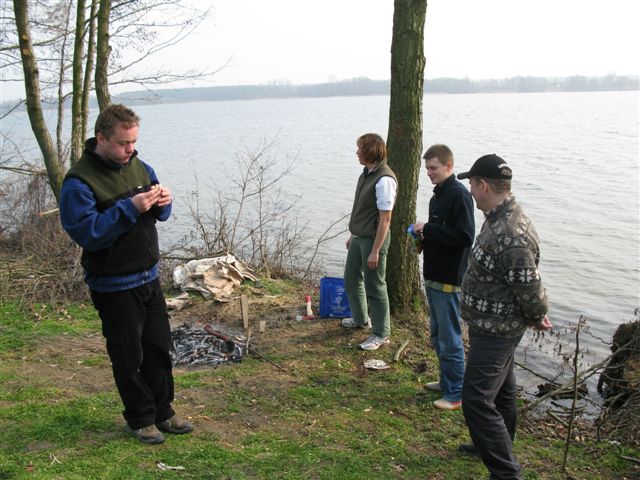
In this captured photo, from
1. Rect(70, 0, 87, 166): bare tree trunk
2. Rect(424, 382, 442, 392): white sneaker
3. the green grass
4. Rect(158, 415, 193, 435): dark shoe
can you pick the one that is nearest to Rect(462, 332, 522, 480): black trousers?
the green grass

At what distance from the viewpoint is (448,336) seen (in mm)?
4660

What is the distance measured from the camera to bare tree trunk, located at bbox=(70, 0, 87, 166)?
8.95 metres

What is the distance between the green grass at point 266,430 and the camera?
3840mm

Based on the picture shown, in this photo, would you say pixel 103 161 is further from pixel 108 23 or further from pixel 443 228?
pixel 108 23

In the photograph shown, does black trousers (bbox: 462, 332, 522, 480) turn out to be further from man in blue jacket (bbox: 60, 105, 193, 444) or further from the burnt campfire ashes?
the burnt campfire ashes

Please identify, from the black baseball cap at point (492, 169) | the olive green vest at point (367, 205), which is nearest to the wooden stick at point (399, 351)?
the olive green vest at point (367, 205)

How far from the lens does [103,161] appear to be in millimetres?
3699

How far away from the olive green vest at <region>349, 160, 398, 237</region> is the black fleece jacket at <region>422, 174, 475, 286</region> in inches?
35.4

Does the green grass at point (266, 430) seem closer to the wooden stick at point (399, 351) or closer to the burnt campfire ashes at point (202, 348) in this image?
the wooden stick at point (399, 351)

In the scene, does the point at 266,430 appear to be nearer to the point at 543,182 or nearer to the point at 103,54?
the point at 103,54

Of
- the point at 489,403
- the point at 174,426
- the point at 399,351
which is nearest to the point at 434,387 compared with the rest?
the point at 399,351

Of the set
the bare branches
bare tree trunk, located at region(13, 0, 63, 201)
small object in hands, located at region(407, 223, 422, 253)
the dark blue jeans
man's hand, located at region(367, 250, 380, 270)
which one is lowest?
the bare branches

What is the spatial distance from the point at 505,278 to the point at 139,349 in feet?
7.61

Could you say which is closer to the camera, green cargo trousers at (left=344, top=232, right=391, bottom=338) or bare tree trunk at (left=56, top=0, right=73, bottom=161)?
Answer: green cargo trousers at (left=344, top=232, right=391, bottom=338)
